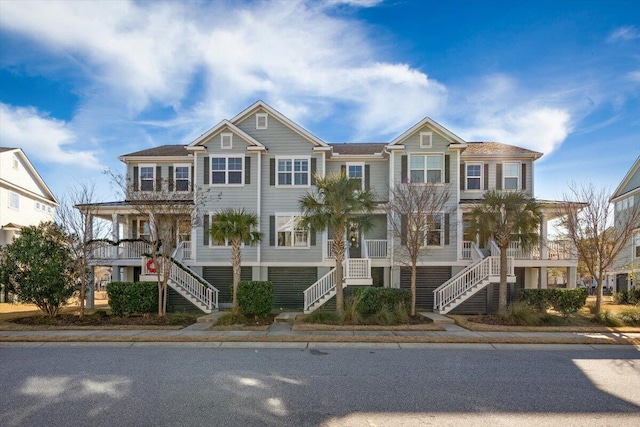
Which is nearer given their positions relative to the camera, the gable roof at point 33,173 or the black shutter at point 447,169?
the black shutter at point 447,169

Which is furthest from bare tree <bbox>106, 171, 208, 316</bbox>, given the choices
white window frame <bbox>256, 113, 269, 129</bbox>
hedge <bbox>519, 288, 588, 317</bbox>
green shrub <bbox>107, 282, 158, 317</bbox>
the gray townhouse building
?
hedge <bbox>519, 288, 588, 317</bbox>

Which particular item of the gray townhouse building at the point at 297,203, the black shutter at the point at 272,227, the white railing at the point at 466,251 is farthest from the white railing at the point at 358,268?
the white railing at the point at 466,251

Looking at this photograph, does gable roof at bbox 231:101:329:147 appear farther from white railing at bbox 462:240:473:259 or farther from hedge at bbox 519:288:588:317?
hedge at bbox 519:288:588:317

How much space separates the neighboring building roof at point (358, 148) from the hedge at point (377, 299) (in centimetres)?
862

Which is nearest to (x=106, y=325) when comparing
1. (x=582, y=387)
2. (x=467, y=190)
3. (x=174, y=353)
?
(x=174, y=353)

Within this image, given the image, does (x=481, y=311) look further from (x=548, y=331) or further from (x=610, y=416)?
(x=610, y=416)

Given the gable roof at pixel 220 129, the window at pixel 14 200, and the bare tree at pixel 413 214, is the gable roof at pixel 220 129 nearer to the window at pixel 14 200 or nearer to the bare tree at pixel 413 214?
the bare tree at pixel 413 214

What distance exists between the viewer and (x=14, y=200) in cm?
2847

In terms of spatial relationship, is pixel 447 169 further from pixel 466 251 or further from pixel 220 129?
pixel 220 129

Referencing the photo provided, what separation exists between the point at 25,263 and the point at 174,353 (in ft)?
28.8

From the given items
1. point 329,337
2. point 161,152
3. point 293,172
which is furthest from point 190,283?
point 329,337

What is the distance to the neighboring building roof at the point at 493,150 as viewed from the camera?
21.2 metres

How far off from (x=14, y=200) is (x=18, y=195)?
634 millimetres

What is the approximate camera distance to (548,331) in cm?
1317
